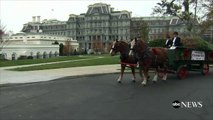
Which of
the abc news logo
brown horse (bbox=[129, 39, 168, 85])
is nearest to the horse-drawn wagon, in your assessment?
brown horse (bbox=[129, 39, 168, 85])

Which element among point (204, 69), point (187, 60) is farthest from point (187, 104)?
point (204, 69)

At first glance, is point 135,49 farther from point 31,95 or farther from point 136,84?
point 31,95

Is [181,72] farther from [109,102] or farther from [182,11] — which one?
[182,11]

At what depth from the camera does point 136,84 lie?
590 inches

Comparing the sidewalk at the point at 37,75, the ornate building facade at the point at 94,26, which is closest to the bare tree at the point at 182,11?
the sidewalk at the point at 37,75

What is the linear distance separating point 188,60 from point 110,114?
925 centimetres

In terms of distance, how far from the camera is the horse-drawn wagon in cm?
1662

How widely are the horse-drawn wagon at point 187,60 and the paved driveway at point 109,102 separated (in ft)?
5.05

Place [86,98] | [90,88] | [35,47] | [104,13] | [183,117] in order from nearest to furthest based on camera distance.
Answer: [183,117] → [86,98] → [90,88] → [35,47] → [104,13]

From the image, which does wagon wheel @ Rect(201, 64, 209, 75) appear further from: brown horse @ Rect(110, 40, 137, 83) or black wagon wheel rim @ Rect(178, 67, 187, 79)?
brown horse @ Rect(110, 40, 137, 83)

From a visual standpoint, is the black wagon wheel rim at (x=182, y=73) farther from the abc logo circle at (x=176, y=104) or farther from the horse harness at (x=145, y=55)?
the abc logo circle at (x=176, y=104)

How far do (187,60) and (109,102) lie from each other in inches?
299

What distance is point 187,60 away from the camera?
1739 cm

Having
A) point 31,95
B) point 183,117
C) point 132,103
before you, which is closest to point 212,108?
point 183,117
